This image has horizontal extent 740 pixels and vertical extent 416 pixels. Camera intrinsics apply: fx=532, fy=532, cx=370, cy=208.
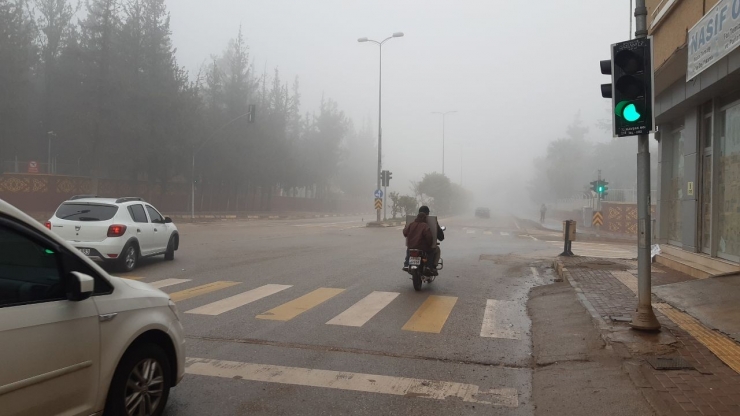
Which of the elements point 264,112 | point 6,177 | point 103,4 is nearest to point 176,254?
point 6,177

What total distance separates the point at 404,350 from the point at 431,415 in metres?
1.96

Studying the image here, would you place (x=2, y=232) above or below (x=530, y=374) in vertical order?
above

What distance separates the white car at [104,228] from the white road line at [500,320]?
784cm

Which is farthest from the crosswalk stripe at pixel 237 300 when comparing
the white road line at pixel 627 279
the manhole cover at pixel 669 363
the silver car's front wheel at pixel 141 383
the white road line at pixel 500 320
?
the white road line at pixel 627 279

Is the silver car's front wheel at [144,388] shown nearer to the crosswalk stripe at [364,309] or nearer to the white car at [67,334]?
the white car at [67,334]

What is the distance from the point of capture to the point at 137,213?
1261cm

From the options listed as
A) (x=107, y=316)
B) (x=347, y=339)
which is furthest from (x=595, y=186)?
(x=107, y=316)

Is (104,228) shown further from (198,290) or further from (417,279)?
(417,279)

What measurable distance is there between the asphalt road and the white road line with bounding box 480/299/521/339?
2 cm

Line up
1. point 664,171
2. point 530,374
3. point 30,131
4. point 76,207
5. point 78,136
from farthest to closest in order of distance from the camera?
1. point 30,131
2. point 78,136
3. point 664,171
4. point 76,207
5. point 530,374

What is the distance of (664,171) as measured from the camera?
13734mm

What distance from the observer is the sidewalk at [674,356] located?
436 cm

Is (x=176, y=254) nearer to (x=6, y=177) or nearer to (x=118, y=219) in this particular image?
(x=118, y=219)

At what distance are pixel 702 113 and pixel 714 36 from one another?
3.62m
